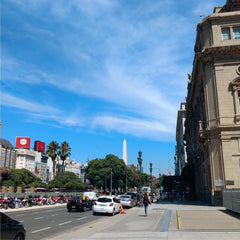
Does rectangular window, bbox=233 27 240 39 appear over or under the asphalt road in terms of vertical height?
over

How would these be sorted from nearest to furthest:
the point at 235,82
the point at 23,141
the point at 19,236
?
the point at 19,236, the point at 235,82, the point at 23,141

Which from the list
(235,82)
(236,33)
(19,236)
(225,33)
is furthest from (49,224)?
(236,33)

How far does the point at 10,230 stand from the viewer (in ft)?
26.6

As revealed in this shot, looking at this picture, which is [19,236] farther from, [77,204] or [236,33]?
[236,33]

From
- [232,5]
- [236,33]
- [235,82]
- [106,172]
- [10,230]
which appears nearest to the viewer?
[10,230]

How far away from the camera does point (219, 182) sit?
27219 millimetres

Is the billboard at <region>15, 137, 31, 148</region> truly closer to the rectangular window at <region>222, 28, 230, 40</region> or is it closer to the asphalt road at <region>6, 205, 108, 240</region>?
the rectangular window at <region>222, 28, 230, 40</region>

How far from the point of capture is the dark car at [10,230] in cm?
783

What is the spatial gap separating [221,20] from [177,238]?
1067 inches

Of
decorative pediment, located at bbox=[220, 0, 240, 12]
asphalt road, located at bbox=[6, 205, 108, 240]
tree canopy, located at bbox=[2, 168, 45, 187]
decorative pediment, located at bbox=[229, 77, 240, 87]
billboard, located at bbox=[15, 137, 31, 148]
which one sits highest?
billboard, located at bbox=[15, 137, 31, 148]

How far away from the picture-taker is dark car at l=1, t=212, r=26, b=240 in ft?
25.7

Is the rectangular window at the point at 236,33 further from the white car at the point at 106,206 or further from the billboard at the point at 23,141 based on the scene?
the billboard at the point at 23,141

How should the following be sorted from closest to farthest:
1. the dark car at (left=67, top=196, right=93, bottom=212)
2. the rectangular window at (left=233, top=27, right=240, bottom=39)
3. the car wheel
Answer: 1. the car wheel
2. the dark car at (left=67, top=196, right=93, bottom=212)
3. the rectangular window at (left=233, top=27, right=240, bottom=39)

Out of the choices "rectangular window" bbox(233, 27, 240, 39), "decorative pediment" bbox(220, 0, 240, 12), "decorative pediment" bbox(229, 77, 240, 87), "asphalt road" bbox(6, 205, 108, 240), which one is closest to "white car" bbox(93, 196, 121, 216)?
"asphalt road" bbox(6, 205, 108, 240)
